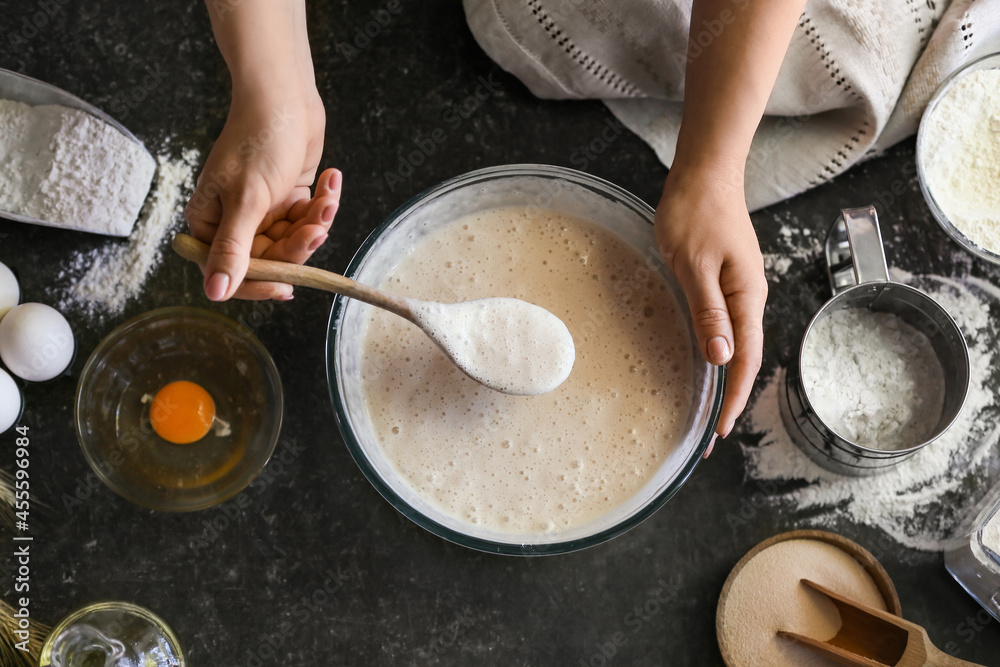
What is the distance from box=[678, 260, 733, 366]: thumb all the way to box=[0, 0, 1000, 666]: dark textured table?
374 millimetres

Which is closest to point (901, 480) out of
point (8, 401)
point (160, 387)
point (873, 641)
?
point (873, 641)

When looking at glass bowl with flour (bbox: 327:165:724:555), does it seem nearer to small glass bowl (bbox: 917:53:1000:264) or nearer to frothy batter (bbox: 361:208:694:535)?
frothy batter (bbox: 361:208:694:535)

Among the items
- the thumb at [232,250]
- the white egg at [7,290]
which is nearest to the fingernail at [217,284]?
the thumb at [232,250]

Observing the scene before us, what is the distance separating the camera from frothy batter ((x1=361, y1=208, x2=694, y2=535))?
1245mm

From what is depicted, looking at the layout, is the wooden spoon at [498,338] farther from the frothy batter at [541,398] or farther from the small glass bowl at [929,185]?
the small glass bowl at [929,185]

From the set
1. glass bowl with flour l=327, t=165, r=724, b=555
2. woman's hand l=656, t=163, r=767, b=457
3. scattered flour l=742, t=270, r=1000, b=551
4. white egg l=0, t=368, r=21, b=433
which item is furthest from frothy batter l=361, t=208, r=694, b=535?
white egg l=0, t=368, r=21, b=433

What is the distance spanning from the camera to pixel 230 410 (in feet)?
4.77

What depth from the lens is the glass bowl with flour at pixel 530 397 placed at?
1.24 metres

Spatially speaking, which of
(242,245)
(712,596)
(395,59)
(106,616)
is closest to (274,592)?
(106,616)

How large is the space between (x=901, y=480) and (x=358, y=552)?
103cm

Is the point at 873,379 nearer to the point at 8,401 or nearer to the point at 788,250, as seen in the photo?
the point at 788,250

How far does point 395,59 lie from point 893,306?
1.07 m

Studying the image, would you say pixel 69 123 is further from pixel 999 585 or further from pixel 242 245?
pixel 999 585

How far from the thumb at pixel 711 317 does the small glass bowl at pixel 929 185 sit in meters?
0.56
